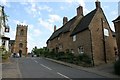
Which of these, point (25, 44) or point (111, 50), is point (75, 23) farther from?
point (25, 44)

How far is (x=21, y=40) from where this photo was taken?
280ft

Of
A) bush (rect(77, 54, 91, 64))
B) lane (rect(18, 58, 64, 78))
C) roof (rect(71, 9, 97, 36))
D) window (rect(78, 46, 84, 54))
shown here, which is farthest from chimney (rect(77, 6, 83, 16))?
lane (rect(18, 58, 64, 78))

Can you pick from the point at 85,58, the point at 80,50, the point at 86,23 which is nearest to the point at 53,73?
the point at 85,58

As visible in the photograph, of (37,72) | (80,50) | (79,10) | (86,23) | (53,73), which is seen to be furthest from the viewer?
(79,10)

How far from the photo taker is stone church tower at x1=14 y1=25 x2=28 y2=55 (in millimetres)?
83656

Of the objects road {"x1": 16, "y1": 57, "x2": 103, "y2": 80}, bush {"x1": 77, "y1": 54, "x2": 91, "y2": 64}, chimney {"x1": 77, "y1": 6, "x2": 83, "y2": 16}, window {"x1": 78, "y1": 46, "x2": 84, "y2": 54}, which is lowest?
road {"x1": 16, "y1": 57, "x2": 103, "y2": 80}

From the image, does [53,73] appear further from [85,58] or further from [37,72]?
[85,58]

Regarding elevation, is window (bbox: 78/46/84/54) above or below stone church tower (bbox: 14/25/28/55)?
below

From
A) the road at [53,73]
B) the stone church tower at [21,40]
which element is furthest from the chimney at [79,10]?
the stone church tower at [21,40]

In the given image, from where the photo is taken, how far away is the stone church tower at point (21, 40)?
8366 centimetres

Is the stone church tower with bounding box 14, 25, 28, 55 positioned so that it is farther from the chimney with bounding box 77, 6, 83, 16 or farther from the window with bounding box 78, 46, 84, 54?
the window with bounding box 78, 46, 84, 54

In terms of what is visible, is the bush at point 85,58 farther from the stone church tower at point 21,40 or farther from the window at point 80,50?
the stone church tower at point 21,40

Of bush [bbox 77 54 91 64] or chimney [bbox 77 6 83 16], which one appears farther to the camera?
chimney [bbox 77 6 83 16]

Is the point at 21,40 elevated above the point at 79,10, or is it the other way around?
the point at 79,10
